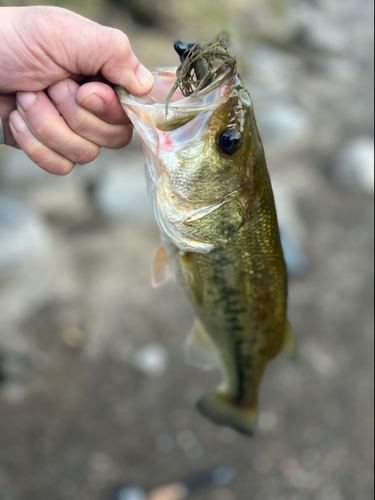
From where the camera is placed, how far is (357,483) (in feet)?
10.6

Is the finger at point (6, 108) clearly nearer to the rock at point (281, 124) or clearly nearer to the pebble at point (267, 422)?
the pebble at point (267, 422)

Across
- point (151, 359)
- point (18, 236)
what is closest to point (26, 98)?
point (151, 359)

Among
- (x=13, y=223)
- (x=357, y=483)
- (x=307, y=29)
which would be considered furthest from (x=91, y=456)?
(x=307, y=29)

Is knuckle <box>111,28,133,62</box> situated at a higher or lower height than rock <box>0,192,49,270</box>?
higher

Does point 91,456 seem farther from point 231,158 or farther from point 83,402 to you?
point 231,158

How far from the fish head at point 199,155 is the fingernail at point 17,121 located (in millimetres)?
428

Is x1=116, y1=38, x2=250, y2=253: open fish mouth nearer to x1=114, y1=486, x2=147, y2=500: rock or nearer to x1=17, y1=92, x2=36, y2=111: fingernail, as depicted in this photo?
x1=17, y1=92, x2=36, y2=111: fingernail

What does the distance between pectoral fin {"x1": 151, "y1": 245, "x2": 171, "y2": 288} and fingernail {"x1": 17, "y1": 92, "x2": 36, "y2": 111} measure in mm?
752

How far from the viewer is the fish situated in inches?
52.7

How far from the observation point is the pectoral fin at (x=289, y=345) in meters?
1.87

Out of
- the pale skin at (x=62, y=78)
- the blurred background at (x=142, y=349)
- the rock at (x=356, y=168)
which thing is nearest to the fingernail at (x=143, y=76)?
the pale skin at (x=62, y=78)

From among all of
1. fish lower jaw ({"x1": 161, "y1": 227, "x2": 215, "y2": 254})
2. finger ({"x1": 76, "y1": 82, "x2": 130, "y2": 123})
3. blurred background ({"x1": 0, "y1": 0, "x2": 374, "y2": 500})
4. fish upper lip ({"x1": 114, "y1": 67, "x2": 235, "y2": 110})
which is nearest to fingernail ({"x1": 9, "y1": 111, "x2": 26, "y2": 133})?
finger ({"x1": 76, "y1": 82, "x2": 130, "y2": 123})

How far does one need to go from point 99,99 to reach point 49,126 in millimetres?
241

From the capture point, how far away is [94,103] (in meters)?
1.49
